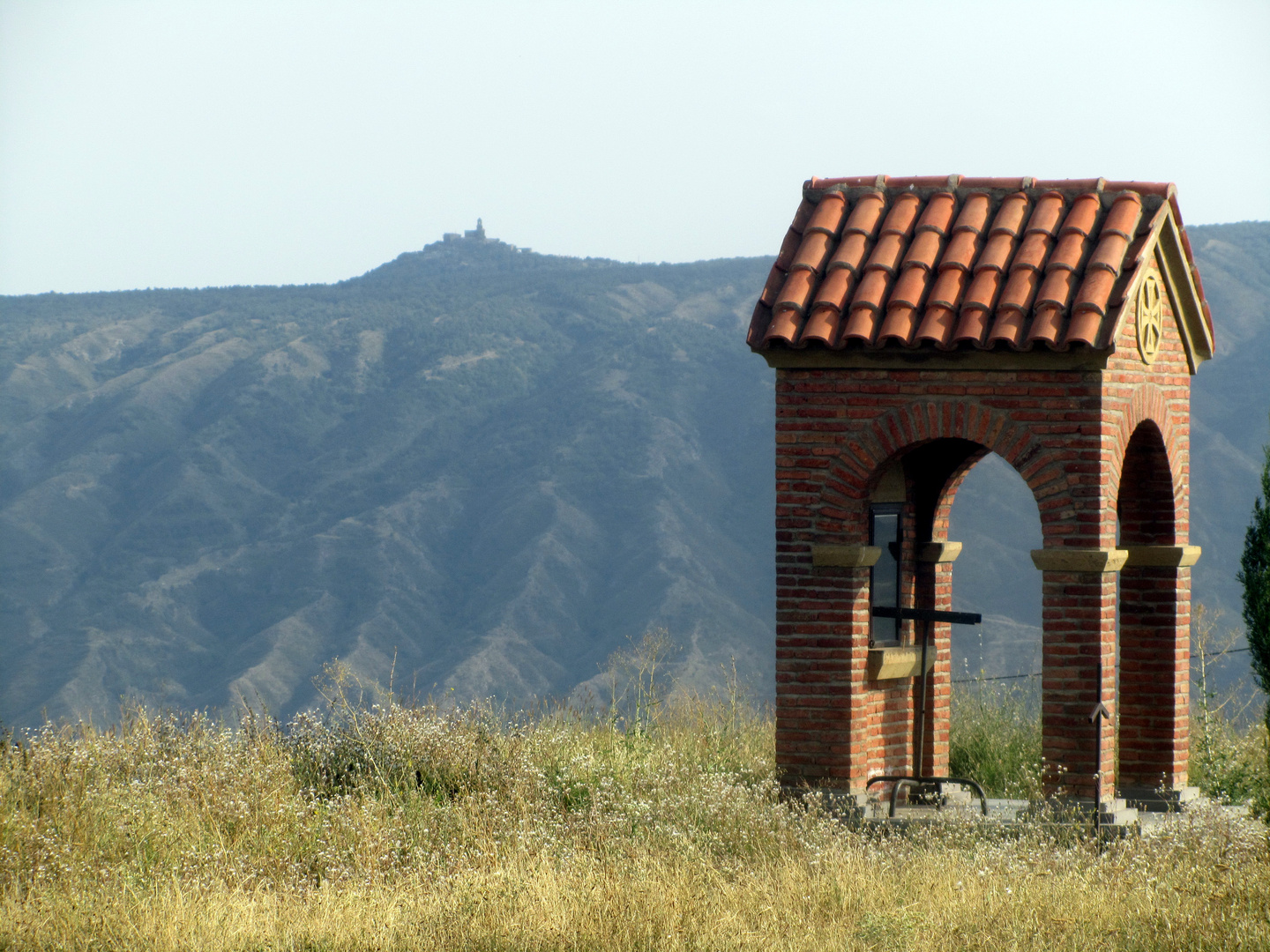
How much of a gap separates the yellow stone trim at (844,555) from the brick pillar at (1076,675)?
122 cm

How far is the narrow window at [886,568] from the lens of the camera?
10820 mm

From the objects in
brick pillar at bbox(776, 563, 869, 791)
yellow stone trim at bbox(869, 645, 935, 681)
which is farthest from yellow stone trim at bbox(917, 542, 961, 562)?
brick pillar at bbox(776, 563, 869, 791)

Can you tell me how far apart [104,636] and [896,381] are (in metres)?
78.6

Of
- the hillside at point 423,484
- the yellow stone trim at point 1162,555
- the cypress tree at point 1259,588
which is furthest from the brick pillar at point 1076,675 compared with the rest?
the hillside at point 423,484

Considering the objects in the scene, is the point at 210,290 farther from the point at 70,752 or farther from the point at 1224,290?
the point at 70,752

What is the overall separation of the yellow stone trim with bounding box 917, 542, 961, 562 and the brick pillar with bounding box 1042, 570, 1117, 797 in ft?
5.70

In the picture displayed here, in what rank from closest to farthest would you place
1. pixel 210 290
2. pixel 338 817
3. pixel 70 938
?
1. pixel 70 938
2. pixel 338 817
3. pixel 210 290

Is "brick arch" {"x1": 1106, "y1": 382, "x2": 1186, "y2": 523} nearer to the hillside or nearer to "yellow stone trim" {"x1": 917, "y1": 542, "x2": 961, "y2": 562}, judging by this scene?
"yellow stone trim" {"x1": 917, "y1": 542, "x2": 961, "y2": 562}

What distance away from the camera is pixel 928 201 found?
1022cm

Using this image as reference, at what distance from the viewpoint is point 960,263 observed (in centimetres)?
962

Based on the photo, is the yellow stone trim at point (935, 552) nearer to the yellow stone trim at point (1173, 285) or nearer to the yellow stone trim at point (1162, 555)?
the yellow stone trim at point (1162, 555)

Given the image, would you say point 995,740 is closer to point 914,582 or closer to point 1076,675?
point 914,582

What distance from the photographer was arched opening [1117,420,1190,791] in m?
10.6

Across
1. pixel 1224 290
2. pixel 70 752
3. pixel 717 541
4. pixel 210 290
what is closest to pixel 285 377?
pixel 210 290
